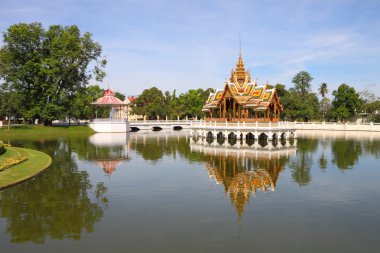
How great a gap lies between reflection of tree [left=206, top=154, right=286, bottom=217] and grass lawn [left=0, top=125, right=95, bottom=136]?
147 feet

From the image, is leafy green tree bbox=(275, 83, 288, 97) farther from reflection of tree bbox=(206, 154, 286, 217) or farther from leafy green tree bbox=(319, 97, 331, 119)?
reflection of tree bbox=(206, 154, 286, 217)

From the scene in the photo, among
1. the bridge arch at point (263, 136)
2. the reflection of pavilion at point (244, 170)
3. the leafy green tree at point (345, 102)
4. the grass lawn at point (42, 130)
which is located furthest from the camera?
the leafy green tree at point (345, 102)

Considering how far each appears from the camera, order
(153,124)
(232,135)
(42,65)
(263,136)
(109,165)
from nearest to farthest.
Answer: (109,165)
(263,136)
(232,135)
(42,65)
(153,124)

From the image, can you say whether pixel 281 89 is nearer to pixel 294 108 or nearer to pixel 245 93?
pixel 294 108

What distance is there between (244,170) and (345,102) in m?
78.9

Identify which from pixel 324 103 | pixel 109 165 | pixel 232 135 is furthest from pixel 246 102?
pixel 324 103

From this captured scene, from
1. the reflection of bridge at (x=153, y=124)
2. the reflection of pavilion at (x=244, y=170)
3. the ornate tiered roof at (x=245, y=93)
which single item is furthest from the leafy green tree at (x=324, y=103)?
the reflection of pavilion at (x=244, y=170)

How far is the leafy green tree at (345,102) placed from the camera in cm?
9456

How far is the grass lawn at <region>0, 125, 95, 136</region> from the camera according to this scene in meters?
66.3

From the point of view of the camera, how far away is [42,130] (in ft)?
228

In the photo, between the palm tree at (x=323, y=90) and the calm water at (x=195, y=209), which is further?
the palm tree at (x=323, y=90)

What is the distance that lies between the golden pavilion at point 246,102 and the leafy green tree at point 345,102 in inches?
1679

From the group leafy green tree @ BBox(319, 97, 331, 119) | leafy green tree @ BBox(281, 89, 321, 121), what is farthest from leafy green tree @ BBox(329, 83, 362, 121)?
leafy green tree @ BBox(319, 97, 331, 119)

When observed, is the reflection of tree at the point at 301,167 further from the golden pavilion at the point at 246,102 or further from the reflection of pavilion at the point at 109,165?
the golden pavilion at the point at 246,102
